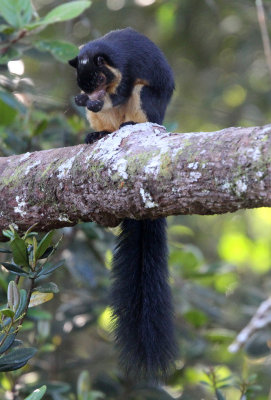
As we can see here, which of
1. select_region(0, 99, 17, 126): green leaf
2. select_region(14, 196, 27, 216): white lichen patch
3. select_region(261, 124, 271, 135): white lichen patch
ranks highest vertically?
select_region(0, 99, 17, 126): green leaf

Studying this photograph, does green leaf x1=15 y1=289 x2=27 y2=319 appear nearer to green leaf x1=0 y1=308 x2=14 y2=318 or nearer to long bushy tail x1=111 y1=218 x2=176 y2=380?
green leaf x1=0 y1=308 x2=14 y2=318

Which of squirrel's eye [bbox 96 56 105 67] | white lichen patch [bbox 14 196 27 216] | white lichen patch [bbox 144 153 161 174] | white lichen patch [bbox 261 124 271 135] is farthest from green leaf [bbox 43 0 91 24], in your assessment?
white lichen patch [bbox 261 124 271 135]

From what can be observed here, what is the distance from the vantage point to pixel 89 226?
144 inches

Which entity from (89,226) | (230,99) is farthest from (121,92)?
(230,99)

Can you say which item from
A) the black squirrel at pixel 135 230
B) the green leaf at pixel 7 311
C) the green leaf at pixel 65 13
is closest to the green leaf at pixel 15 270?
the green leaf at pixel 7 311

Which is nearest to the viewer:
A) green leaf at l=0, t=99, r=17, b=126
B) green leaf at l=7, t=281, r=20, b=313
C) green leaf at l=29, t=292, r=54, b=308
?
green leaf at l=7, t=281, r=20, b=313

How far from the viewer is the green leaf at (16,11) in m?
2.95

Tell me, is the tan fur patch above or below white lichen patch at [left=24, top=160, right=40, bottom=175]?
above

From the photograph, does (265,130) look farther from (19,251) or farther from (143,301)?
(143,301)

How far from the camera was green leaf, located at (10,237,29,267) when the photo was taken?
72.9 inches

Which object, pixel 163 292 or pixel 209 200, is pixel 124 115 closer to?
pixel 163 292

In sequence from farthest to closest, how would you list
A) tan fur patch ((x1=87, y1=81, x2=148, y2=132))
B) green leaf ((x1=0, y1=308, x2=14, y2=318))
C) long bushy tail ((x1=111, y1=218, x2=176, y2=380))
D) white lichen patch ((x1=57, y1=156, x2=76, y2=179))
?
tan fur patch ((x1=87, y1=81, x2=148, y2=132)) < long bushy tail ((x1=111, y1=218, x2=176, y2=380)) < white lichen patch ((x1=57, y1=156, x2=76, y2=179)) < green leaf ((x1=0, y1=308, x2=14, y2=318))

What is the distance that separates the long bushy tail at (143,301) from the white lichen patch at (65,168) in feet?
2.01

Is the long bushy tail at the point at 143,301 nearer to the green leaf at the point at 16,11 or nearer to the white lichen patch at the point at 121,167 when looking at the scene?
the white lichen patch at the point at 121,167
